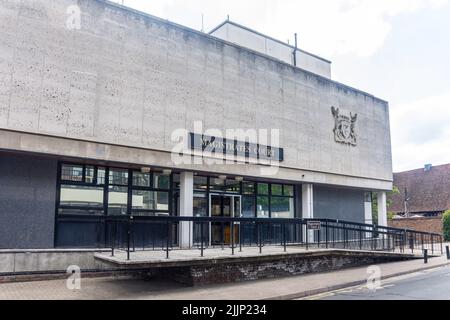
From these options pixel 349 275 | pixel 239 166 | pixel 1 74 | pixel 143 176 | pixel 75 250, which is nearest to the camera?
pixel 1 74

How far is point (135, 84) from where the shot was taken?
13570 mm

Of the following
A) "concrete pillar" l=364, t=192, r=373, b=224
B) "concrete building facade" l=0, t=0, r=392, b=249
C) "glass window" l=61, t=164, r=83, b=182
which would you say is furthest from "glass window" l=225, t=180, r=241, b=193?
"concrete pillar" l=364, t=192, r=373, b=224

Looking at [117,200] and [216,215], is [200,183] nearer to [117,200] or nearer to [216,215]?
[216,215]

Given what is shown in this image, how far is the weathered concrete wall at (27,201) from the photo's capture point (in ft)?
37.5

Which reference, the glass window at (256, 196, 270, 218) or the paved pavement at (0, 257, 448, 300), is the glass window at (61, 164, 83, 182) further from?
the glass window at (256, 196, 270, 218)

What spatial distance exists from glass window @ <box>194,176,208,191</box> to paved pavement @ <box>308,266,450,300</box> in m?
6.94

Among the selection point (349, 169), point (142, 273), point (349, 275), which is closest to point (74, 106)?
point (142, 273)

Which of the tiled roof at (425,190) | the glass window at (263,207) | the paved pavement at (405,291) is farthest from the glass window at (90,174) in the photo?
the tiled roof at (425,190)

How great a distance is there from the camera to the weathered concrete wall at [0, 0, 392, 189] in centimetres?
1157

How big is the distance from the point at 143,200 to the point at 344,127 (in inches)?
458

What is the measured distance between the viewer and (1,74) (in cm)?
1111

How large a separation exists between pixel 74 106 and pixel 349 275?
389 inches

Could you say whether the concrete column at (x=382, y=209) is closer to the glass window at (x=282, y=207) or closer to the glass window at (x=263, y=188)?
the glass window at (x=282, y=207)
